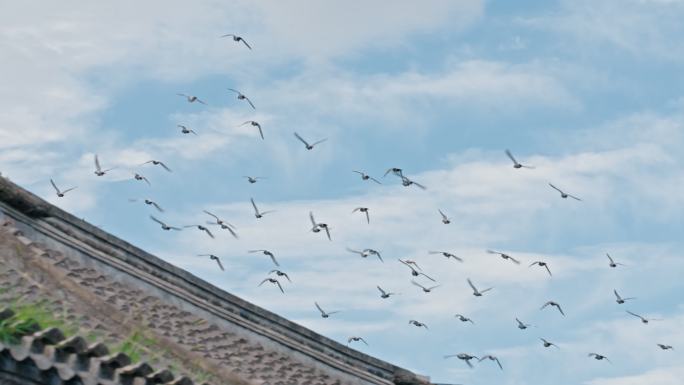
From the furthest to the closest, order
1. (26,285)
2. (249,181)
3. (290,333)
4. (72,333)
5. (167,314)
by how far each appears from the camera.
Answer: (249,181) < (290,333) < (167,314) < (26,285) < (72,333)

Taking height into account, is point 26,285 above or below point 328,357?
below

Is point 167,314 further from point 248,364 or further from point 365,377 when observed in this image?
point 365,377

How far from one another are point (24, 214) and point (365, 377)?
6337 mm

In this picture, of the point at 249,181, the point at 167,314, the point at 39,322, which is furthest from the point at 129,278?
the point at 249,181

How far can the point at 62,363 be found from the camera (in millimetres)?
10594

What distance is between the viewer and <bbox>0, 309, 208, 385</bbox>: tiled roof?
10.2m

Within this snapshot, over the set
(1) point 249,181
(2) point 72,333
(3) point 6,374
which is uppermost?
(1) point 249,181

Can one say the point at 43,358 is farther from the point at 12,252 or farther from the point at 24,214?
the point at 24,214

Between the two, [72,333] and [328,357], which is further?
[328,357]

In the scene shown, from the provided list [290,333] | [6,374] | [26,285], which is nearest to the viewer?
[6,374]

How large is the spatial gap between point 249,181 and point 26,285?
14148 millimetres

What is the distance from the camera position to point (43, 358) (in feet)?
34.2

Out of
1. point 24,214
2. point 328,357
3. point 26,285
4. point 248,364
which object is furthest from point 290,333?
point 26,285

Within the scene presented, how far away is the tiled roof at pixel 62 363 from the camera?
10.2m
